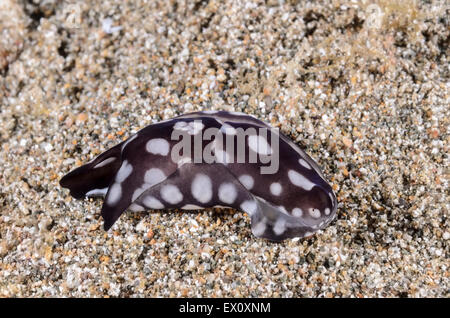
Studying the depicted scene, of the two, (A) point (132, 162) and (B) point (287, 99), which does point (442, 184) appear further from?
(A) point (132, 162)

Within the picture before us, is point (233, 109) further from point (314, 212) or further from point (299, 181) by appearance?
point (314, 212)

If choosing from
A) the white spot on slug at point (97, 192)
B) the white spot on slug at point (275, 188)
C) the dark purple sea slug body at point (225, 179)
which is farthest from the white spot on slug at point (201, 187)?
the white spot on slug at point (97, 192)

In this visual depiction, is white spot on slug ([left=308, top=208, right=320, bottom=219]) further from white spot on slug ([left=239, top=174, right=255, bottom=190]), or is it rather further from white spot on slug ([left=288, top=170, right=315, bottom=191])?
white spot on slug ([left=239, top=174, right=255, bottom=190])

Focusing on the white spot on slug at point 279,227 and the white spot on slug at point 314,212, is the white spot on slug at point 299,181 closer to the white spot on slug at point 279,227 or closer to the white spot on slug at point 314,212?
the white spot on slug at point 314,212

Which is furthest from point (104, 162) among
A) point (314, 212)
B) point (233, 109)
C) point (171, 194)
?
point (314, 212)

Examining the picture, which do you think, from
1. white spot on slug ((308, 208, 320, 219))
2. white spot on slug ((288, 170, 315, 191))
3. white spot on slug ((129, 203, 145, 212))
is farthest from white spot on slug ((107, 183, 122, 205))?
white spot on slug ((308, 208, 320, 219))
